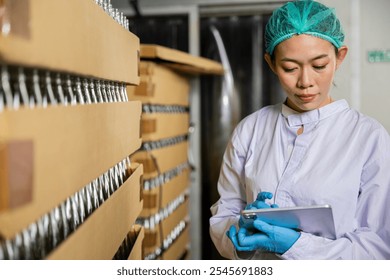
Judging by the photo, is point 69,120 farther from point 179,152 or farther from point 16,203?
point 179,152

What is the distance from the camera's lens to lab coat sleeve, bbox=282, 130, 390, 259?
79 cm

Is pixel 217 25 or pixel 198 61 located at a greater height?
pixel 217 25

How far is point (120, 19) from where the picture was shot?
784mm

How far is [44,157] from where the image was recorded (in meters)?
0.34

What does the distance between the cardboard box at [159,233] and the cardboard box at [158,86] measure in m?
0.38

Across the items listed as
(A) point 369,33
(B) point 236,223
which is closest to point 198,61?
(A) point 369,33

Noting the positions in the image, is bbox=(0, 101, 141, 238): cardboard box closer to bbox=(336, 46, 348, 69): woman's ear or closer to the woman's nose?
the woman's nose

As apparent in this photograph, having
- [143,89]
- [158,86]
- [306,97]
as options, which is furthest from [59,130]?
[158,86]

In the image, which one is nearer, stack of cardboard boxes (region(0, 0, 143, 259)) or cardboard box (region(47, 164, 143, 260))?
stack of cardboard boxes (region(0, 0, 143, 259))

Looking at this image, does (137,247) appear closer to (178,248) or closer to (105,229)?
(105,229)

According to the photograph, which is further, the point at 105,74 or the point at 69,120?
the point at 105,74

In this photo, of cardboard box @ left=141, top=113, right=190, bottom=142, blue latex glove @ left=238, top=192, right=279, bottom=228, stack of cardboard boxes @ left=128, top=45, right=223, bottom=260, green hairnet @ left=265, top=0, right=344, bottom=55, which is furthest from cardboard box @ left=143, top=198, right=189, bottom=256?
green hairnet @ left=265, top=0, right=344, bottom=55

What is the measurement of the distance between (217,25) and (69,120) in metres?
1.56

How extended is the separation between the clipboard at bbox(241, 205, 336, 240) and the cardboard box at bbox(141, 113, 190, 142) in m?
0.59
